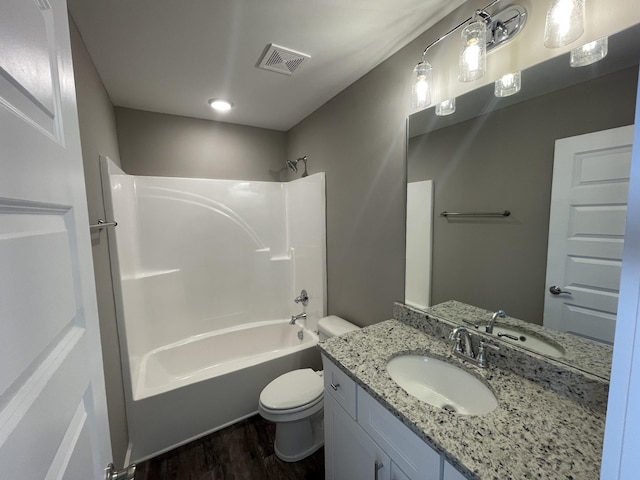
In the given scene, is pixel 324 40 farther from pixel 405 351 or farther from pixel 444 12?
pixel 405 351

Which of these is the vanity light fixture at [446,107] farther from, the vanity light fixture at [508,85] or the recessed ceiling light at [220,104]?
the recessed ceiling light at [220,104]

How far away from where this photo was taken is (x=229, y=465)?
165cm

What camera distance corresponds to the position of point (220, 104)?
215 centimetres

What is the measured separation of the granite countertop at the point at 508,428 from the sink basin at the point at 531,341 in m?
0.12

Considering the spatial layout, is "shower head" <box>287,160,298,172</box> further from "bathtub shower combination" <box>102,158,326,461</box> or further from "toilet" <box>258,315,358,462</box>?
"toilet" <box>258,315,358,462</box>

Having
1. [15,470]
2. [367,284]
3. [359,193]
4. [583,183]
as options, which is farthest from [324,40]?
[15,470]

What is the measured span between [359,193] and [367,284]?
25.8 inches

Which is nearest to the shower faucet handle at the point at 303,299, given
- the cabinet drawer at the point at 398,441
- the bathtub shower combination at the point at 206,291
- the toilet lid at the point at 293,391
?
the bathtub shower combination at the point at 206,291

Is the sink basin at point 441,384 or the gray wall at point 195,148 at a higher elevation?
the gray wall at point 195,148

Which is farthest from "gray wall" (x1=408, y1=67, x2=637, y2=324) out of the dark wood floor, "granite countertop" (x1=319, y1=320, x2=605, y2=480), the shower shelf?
the shower shelf

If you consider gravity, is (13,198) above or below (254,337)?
above

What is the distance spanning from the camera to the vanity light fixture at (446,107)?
4.13 feet

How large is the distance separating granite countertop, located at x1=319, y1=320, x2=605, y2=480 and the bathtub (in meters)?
1.19

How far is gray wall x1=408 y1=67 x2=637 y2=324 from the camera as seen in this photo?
90 cm
